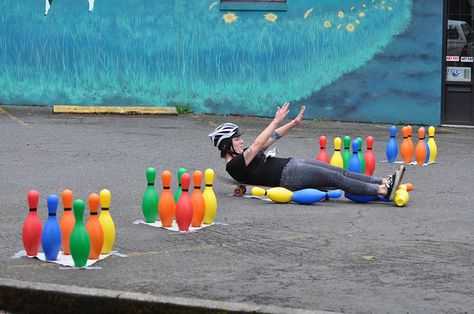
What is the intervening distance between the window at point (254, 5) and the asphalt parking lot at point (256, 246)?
14.9 ft

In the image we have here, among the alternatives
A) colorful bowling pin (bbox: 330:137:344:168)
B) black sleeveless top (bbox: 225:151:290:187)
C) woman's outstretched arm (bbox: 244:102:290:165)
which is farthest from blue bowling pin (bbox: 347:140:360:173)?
woman's outstretched arm (bbox: 244:102:290:165)

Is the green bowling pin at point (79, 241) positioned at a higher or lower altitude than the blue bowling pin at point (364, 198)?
higher

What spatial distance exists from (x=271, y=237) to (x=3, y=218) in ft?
8.22

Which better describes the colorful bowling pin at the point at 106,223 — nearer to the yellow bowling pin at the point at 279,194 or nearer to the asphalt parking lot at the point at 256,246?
the asphalt parking lot at the point at 256,246

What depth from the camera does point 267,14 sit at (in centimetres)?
1803

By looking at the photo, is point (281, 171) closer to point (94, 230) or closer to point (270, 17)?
point (94, 230)

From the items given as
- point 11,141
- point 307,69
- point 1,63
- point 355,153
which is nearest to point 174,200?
point 355,153

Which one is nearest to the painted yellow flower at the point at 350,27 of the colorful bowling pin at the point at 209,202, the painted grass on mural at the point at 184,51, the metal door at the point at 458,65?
the painted grass on mural at the point at 184,51

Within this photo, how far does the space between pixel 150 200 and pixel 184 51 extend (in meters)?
9.73

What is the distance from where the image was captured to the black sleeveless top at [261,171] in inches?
404

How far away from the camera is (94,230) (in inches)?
295

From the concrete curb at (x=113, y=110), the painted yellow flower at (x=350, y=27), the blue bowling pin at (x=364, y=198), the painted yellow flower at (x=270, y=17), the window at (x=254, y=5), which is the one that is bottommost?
the concrete curb at (x=113, y=110)

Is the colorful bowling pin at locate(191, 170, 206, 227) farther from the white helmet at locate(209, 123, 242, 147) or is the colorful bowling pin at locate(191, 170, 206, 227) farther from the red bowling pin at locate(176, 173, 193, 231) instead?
the white helmet at locate(209, 123, 242, 147)

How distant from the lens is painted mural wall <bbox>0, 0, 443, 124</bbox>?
1780 cm
